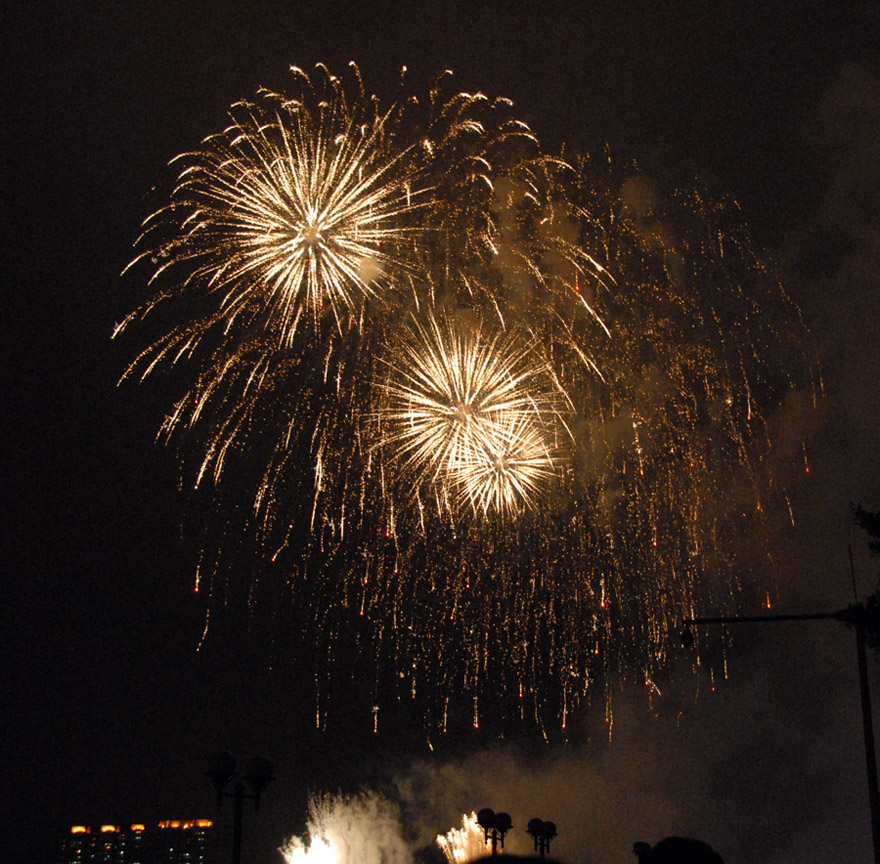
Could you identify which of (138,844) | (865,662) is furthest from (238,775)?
(138,844)

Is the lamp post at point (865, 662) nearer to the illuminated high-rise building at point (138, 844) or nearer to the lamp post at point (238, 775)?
the lamp post at point (238, 775)

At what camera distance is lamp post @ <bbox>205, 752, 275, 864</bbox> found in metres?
13.5

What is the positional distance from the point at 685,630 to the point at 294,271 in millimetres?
9853

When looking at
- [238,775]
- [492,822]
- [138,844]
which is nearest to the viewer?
[238,775]

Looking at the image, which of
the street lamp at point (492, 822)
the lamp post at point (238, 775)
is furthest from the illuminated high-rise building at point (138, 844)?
the lamp post at point (238, 775)

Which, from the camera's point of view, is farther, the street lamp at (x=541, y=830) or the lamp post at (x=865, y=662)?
the street lamp at (x=541, y=830)

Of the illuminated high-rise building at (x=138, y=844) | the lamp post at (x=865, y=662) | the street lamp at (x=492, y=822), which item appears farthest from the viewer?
the illuminated high-rise building at (x=138, y=844)

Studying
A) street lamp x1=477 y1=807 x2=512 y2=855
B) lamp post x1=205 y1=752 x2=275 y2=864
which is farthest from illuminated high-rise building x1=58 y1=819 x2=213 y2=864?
lamp post x1=205 y1=752 x2=275 y2=864

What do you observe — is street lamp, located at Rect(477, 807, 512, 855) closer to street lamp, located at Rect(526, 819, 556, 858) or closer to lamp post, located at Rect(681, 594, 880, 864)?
street lamp, located at Rect(526, 819, 556, 858)

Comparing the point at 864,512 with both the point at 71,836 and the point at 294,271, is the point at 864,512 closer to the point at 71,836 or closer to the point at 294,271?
the point at 294,271

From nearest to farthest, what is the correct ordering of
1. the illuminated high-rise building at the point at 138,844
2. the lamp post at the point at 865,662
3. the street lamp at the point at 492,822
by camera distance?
the lamp post at the point at 865,662, the street lamp at the point at 492,822, the illuminated high-rise building at the point at 138,844

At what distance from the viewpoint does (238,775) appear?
549 inches

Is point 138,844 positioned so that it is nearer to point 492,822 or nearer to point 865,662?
point 492,822

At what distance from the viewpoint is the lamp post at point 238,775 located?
13.5 metres
